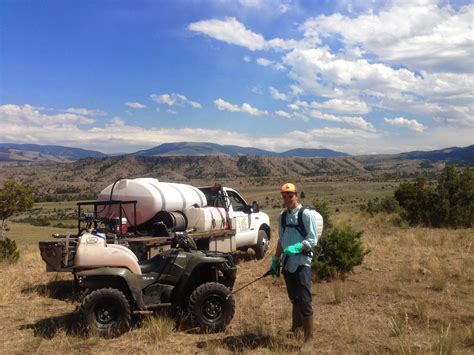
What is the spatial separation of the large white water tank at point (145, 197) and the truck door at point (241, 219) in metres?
2.07

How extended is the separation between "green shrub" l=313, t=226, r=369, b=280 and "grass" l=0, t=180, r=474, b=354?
297 mm

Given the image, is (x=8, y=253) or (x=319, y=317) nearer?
(x=319, y=317)

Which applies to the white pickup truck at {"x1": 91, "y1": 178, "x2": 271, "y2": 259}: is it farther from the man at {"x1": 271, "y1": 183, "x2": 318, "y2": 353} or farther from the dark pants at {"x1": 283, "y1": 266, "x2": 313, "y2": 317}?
the dark pants at {"x1": 283, "y1": 266, "x2": 313, "y2": 317}

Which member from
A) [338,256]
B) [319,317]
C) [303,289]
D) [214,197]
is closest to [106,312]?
[303,289]

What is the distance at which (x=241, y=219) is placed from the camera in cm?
1346

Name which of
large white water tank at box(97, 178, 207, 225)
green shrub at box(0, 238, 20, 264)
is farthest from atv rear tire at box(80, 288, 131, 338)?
green shrub at box(0, 238, 20, 264)

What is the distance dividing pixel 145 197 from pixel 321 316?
4.85m

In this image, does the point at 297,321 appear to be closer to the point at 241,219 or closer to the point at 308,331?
the point at 308,331

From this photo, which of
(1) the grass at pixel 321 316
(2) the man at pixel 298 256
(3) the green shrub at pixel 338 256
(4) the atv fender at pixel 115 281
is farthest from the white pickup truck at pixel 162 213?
(2) the man at pixel 298 256

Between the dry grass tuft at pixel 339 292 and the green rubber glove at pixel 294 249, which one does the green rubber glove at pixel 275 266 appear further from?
the dry grass tuft at pixel 339 292

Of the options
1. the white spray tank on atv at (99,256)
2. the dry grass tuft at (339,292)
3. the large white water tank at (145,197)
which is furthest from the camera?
the large white water tank at (145,197)

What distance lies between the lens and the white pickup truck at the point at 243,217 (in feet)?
43.5

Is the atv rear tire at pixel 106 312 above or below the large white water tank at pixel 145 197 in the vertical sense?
below

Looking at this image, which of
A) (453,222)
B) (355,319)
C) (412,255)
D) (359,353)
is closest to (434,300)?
(355,319)
